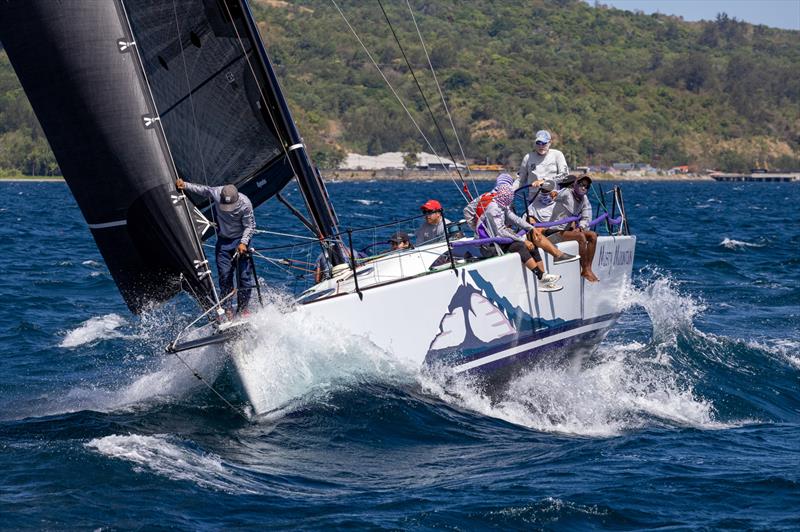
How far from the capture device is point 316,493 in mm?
6609

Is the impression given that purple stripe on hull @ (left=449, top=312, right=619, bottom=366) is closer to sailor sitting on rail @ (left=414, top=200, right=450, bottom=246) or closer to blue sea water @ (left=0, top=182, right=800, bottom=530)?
blue sea water @ (left=0, top=182, right=800, bottom=530)

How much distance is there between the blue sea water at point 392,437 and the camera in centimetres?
627

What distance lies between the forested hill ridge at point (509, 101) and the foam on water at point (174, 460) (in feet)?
322

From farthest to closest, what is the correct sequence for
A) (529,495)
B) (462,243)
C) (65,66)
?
(462,243) → (65,66) → (529,495)

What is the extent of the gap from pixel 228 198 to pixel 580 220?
3.26 meters

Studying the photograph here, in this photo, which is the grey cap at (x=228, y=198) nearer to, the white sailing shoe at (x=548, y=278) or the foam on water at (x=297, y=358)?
the foam on water at (x=297, y=358)

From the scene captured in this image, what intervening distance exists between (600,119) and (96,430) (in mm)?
123040

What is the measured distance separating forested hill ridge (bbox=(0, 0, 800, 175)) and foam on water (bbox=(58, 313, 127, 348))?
9186 cm

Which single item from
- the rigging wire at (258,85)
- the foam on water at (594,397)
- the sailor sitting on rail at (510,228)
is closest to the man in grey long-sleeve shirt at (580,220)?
the sailor sitting on rail at (510,228)

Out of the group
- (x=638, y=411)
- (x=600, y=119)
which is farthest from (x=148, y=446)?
(x=600, y=119)

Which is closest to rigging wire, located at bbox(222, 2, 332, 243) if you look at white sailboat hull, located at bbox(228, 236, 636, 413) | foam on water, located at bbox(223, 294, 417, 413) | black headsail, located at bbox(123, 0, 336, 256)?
black headsail, located at bbox(123, 0, 336, 256)

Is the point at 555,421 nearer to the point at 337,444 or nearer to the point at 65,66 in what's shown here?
the point at 337,444

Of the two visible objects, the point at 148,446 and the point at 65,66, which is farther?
the point at 65,66

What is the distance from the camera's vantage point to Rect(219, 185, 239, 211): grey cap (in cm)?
823
